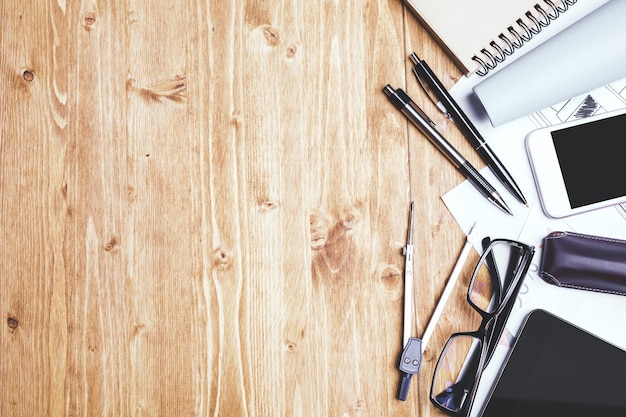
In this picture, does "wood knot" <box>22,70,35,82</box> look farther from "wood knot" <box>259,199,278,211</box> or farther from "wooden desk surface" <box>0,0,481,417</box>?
"wood knot" <box>259,199,278,211</box>

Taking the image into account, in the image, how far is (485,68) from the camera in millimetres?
673

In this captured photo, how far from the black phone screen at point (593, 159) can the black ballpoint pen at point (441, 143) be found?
0.29ft

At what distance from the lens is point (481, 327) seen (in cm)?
68

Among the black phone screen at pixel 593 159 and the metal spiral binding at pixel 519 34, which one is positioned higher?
the metal spiral binding at pixel 519 34

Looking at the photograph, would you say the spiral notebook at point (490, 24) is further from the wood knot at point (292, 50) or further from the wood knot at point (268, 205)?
the wood knot at point (268, 205)

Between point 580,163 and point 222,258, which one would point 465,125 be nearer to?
point 580,163

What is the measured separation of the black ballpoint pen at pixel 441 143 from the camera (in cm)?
68

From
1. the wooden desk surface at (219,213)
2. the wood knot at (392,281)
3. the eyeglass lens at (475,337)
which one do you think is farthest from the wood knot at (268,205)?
the eyeglass lens at (475,337)

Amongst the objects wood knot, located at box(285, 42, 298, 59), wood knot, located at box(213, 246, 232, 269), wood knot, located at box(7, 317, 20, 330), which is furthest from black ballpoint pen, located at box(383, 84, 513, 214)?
wood knot, located at box(7, 317, 20, 330)

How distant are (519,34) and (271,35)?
12.6 inches

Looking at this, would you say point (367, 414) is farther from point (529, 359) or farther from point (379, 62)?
point (379, 62)

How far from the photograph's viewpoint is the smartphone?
0.65m

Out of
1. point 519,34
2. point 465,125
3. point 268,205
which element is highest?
point 519,34

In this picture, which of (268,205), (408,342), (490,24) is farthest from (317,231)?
(490,24)
